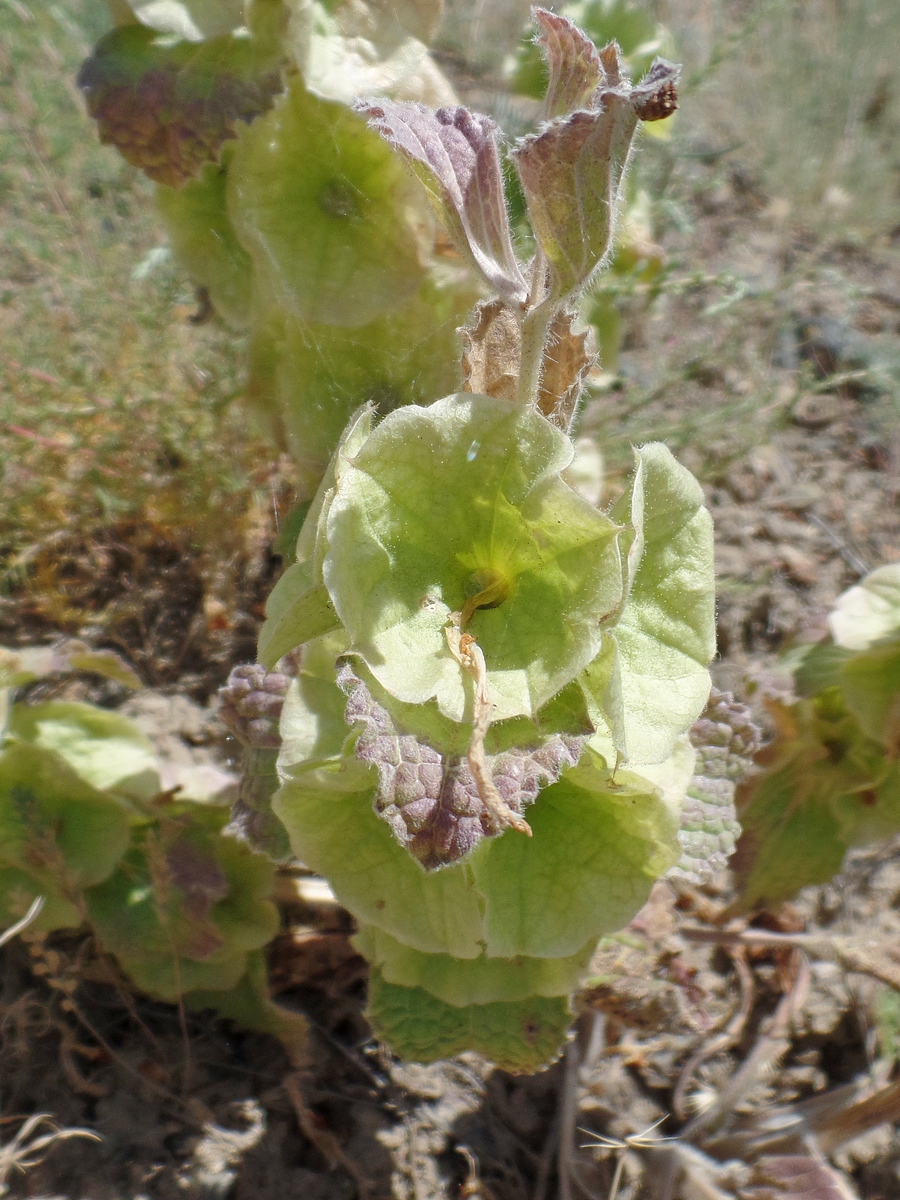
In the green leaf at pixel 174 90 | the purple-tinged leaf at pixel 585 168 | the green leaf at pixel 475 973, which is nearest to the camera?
the purple-tinged leaf at pixel 585 168

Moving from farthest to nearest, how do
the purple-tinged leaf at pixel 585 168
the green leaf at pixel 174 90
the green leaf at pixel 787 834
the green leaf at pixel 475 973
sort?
the green leaf at pixel 787 834 < the green leaf at pixel 174 90 < the green leaf at pixel 475 973 < the purple-tinged leaf at pixel 585 168

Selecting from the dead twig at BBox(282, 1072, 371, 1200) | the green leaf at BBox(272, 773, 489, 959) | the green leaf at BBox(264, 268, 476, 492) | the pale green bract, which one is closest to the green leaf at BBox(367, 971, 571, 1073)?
the pale green bract

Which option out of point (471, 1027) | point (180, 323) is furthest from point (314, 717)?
point (180, 323)

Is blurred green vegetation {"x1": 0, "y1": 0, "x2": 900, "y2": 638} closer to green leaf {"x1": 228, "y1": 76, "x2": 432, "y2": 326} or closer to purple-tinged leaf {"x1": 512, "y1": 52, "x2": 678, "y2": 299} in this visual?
green leaf {"x1": 228, "y1": 76, "x2": 432, "y2": 326}

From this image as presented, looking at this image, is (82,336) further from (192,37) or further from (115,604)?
(192,37)

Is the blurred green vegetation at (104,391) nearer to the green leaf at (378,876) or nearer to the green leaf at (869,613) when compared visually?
the green leaf at (378,876)

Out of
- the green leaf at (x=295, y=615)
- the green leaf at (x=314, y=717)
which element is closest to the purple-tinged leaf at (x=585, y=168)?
the green leaf at (x=295, y=615)
